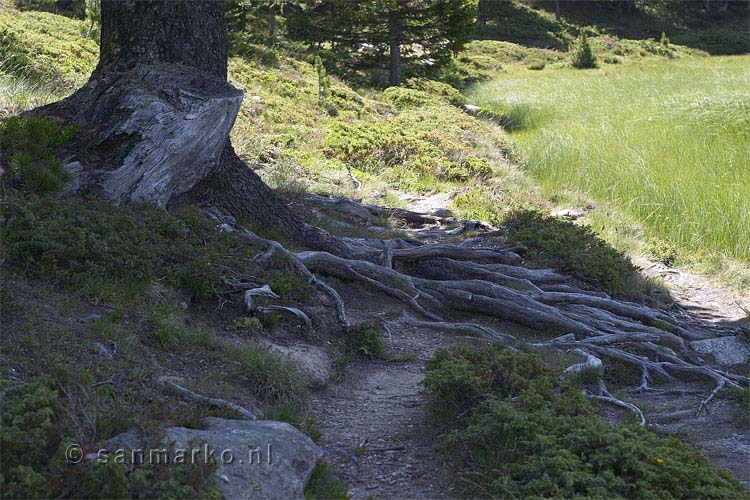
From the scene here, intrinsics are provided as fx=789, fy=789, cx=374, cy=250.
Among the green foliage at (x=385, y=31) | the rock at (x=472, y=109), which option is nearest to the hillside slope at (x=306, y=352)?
the rock at (x=472, y=109)

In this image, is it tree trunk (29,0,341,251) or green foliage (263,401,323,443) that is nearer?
green foliage (263,401,323,443)

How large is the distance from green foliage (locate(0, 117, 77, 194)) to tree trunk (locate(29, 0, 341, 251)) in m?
0.14

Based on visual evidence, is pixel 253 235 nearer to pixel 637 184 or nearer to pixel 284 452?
pixel 284 452

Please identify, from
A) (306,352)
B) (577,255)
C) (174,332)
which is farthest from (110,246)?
(577,255)

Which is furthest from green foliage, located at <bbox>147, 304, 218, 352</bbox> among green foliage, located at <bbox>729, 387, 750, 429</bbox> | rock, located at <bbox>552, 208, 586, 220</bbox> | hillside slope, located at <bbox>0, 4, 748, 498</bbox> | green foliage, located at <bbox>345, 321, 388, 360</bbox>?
rock, located at <bbox>552, 208, 586, 220</bbox>

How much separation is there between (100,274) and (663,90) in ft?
77.7

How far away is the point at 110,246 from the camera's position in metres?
5.34

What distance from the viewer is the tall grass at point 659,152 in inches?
452

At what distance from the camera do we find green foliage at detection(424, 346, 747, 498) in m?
3.71

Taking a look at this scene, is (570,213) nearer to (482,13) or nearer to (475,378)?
(475,378)

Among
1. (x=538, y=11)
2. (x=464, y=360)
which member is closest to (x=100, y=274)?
(x=464, y=360)

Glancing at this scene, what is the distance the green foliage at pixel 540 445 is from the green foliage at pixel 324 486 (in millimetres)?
660

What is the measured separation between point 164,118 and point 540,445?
4136 mm

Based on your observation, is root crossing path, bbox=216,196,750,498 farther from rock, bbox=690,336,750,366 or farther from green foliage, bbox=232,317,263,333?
green foliage, bbox=232,317,263,333
